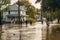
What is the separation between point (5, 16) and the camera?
8038 centimetres

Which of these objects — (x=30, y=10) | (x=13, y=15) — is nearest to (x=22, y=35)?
(x=13, y=15)

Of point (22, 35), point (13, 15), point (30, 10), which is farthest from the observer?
point (30, 10)

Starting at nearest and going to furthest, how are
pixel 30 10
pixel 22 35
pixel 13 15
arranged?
pixel 22 35
pixel 13 15
pixel 30 10

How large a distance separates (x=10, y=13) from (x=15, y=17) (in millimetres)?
5798

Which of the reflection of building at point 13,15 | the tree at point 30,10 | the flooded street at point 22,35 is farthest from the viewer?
the tree at point 30,10

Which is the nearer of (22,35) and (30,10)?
(22,35)

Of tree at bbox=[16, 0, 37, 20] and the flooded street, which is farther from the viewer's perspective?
tree at bbox=[16, 0, 37, 20]

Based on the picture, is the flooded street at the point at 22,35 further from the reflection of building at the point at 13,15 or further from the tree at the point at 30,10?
the tree at the point at 30,10

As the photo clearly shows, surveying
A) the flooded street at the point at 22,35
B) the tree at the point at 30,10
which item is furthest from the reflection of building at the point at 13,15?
the flooded street at the point at 22,35

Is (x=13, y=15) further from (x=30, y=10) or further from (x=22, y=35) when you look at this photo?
(x=22, y=35)

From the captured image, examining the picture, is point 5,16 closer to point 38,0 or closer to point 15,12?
point 15,12

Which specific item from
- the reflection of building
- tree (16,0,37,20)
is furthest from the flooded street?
tree (16,0,37,20)

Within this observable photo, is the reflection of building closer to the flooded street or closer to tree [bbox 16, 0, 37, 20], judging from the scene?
tree [bbox 16, 0, 37, 20]

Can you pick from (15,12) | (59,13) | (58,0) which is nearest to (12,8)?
(15,12)
